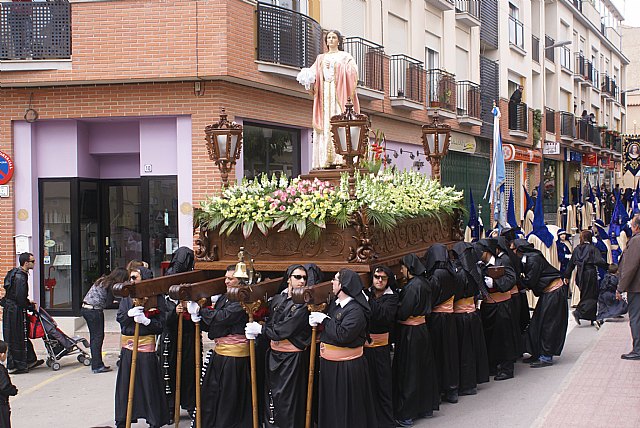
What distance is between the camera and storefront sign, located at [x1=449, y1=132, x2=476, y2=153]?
26000 millimetres

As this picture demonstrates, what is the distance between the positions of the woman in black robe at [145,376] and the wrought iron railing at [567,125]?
32.6m

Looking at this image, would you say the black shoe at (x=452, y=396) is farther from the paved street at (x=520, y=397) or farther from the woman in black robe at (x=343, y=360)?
the woman in black robe at (x=343, y=360)

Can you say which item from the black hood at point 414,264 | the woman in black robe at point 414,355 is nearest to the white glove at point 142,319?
the woman in black robe at point 414,355

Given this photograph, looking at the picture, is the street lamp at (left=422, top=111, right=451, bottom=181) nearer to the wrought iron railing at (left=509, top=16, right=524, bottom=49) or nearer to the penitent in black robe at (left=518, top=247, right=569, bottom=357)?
the penitent in black robe at (left=518, top=247, right=569, bottom=357)

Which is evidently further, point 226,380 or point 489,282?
point 489,282

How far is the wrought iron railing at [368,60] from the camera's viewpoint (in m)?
19.2

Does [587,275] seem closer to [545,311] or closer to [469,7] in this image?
[545,311]

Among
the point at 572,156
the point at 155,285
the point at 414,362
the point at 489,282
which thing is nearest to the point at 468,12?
the point at 489,282

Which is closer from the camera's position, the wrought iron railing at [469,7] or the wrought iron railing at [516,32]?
the wrought iron railing at [469,7]

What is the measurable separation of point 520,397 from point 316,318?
3465 millimetres

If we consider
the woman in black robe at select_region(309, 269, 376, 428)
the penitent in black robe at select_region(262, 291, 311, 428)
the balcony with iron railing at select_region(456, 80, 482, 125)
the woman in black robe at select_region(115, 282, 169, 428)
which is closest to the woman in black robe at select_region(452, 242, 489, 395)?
the woman in black robe at select_region(309, 269, 376, 428)

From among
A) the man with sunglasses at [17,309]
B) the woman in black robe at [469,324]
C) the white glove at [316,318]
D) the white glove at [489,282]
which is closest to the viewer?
the white glove at [316,318]

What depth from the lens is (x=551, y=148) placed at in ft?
116

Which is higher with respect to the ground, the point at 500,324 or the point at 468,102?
the point at 468,102
